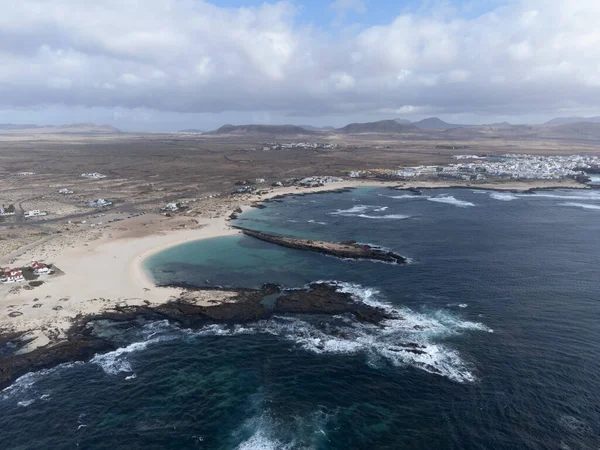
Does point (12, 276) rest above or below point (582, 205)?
below

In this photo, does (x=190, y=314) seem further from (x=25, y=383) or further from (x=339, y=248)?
(x=339, y=248)

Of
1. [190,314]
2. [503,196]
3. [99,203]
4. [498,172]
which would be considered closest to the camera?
[190,314]

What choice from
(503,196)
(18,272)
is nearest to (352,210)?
(503,196)

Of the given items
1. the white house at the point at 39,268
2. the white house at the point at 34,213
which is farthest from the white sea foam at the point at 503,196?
the white house at the point at 34,213

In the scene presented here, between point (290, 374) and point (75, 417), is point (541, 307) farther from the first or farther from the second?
point (75, 417)

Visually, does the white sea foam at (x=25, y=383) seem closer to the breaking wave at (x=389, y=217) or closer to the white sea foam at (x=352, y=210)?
the breaking wave at (x=389, y=217)

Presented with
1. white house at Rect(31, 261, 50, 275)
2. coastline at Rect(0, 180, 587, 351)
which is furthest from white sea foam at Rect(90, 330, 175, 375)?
white house at Rect(31, 261, 50, 275)
